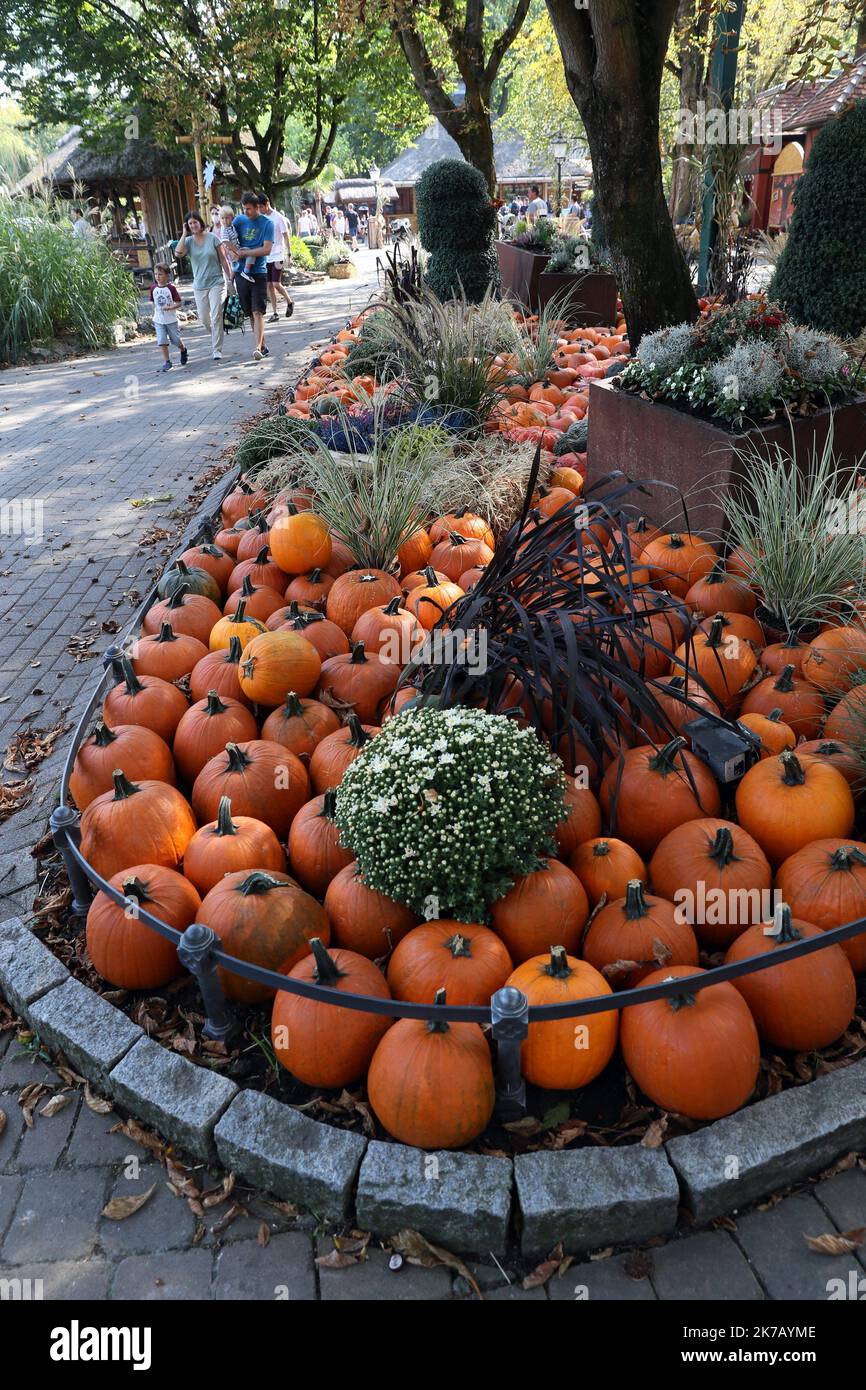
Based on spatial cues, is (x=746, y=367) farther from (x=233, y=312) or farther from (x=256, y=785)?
(x=233, y=312)

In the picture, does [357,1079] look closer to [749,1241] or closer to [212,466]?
[749,1241]

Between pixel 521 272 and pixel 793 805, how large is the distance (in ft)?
32.7

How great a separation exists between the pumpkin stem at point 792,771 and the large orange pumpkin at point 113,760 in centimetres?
206

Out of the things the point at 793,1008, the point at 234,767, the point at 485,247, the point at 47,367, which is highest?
the point at 485,247

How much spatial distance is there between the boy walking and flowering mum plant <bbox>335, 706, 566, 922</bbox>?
10.3m

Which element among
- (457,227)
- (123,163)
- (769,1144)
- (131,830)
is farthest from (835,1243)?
(123,163)

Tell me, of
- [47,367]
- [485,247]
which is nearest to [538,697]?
[485,247]

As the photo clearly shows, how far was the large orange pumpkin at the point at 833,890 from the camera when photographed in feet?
7.56

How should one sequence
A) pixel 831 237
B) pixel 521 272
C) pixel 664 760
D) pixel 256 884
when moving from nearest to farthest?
pixel 256 884, pixel 664 760, pixel 831 237, pixel 521 272

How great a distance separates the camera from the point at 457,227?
9461mm

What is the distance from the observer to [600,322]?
10.2 metres

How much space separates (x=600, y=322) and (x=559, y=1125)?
9953mm

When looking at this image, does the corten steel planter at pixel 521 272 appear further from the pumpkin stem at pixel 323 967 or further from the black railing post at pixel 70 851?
the pumpkin stem at pixel 323 967

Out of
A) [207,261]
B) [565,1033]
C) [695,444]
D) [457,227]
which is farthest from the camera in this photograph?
[207,261]
